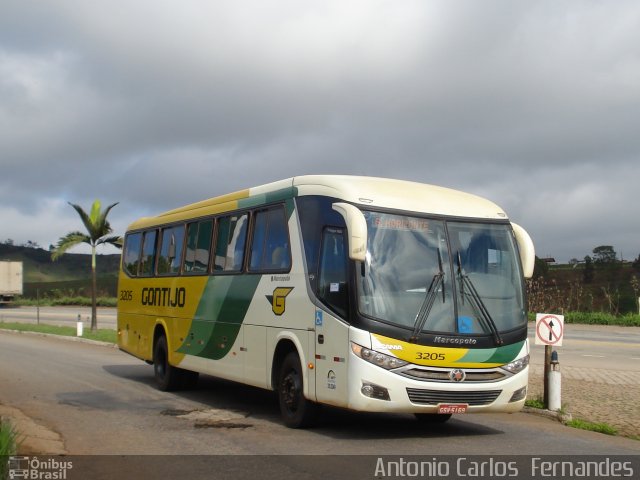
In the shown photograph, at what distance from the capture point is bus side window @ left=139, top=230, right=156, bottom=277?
54.5ft

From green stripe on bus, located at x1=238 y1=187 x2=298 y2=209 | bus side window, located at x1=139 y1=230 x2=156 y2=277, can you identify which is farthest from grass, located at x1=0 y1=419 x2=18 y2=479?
bus side window, located at x1=139 y1=230 x2=156 y2=277

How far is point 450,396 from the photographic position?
31.7ft

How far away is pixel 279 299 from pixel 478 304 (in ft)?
8.77

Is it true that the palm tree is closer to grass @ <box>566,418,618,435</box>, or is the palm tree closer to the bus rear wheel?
the bus rear wheel

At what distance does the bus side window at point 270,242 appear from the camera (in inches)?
442

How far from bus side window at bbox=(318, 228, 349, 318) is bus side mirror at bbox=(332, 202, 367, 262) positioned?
519 mm

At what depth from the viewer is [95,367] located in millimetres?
19234

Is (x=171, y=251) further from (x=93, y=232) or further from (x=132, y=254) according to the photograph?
(x=93, y=232)

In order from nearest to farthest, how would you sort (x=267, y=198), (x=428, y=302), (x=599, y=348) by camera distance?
(x=428, y=302)
(x=267, y=198)
(x=599, y=348)

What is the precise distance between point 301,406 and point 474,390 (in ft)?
7.09
